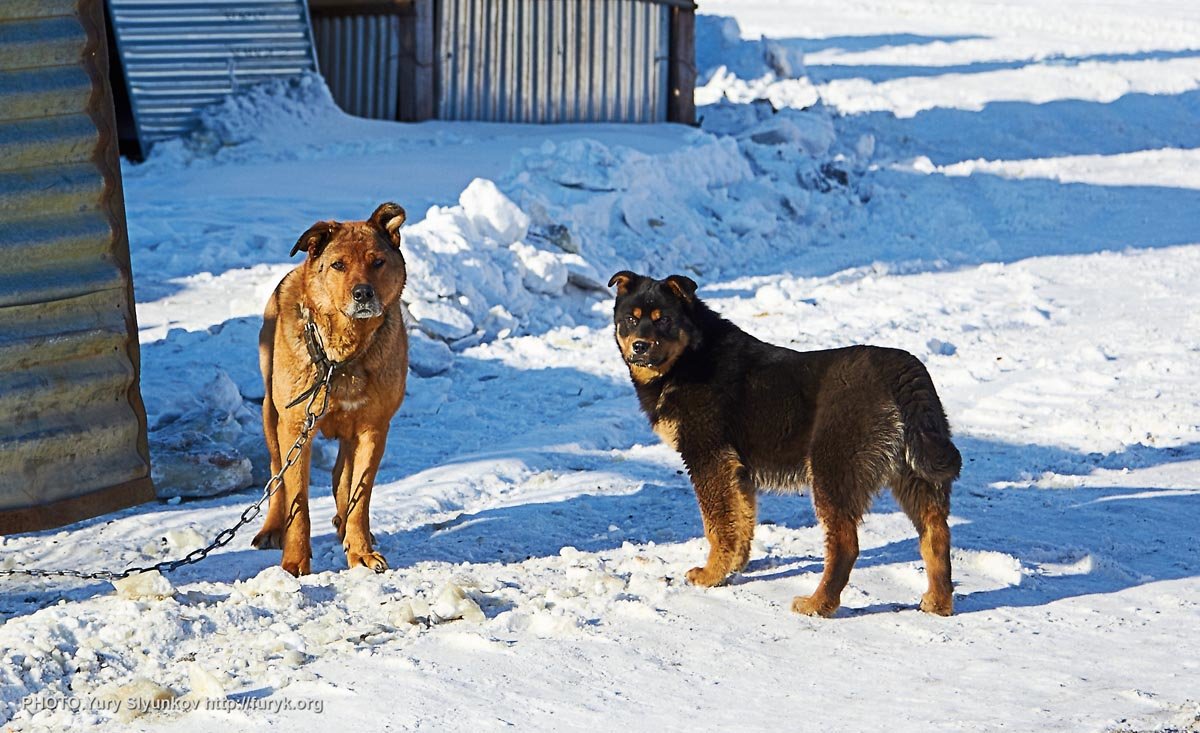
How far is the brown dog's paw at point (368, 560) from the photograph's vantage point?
6.14 m

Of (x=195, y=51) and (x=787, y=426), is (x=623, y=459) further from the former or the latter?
(x=195, y=51)

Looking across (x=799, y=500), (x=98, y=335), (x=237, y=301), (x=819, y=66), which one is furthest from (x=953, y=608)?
(x=819, y=66)

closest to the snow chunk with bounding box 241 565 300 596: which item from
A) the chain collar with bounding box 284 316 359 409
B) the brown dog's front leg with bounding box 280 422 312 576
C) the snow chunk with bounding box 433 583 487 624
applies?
→ the brown dog's front leg with bounding box 280 422 312 576

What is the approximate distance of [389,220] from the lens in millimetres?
6215

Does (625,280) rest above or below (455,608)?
above

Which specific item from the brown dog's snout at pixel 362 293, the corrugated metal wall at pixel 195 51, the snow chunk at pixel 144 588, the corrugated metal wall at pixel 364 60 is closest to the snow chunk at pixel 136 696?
the snow chunk at pixel 144 588

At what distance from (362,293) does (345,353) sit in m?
0.34

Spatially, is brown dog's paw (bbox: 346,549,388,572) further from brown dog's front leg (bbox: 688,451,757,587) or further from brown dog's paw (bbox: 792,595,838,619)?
brown dog's paw (bbox: 792,595,838,619)

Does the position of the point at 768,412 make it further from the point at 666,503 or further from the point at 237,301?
the point at 237,301

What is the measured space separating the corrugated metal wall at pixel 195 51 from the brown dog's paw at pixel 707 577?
14.0 m

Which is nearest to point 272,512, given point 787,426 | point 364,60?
point 787,426

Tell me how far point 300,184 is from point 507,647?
11.2m

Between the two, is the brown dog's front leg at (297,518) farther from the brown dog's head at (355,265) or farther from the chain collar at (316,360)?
the brown dog's head at (355,265)

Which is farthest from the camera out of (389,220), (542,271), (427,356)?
(542,271)
